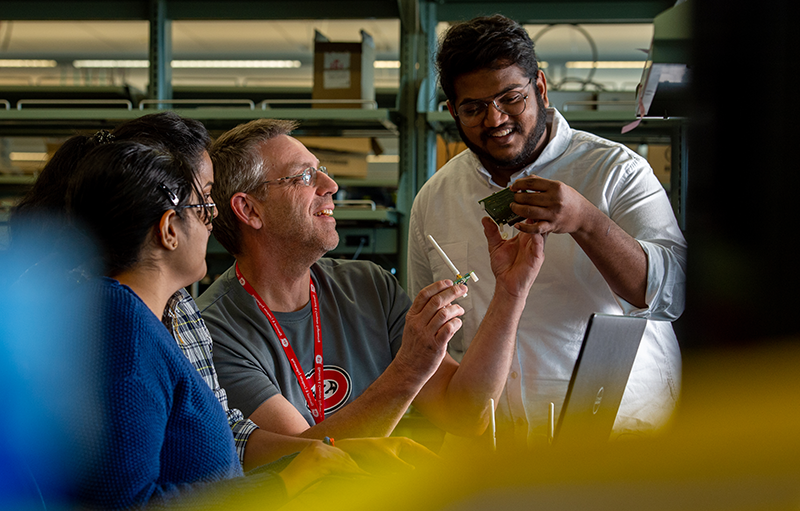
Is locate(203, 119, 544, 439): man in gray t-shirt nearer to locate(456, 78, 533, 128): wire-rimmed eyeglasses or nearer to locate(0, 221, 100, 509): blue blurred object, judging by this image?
locate(456, 78, 533, 128): wire-rimmed eyeglasses

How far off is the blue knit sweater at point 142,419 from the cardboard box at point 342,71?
7.64 feet

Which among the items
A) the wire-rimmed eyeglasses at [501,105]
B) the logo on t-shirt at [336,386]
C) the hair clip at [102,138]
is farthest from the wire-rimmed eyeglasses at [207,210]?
the wire-rimmed eyeglasses at [501,105]

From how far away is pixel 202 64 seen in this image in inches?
401

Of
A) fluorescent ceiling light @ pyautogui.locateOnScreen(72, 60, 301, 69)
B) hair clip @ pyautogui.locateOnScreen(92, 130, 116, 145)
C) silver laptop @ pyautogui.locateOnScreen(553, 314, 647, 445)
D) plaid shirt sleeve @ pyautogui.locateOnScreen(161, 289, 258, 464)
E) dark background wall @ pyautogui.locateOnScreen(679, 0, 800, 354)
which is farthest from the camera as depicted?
fluorescent ceiling light @ pyautogui.locateOnScreen(72, 60, 301, 69)

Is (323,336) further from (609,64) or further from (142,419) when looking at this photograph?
(609,64)

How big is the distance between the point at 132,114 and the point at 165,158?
7.45 feet

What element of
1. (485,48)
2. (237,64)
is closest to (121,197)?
(485,48)

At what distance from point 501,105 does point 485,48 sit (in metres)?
0.14

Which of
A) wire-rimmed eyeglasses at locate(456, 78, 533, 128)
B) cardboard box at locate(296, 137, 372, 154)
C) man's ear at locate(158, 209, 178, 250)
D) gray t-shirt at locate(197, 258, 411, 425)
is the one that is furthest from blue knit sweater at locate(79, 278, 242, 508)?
cardboard box at locate(296, 137, 372, 154)

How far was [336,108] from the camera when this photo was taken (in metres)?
3.02

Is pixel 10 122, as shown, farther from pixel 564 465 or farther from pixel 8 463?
pixel 564 465

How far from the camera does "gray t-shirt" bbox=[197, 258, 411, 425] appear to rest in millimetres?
1396

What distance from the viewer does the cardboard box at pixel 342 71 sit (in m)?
3.08

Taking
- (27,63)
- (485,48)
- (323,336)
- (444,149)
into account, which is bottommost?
(323,336)
